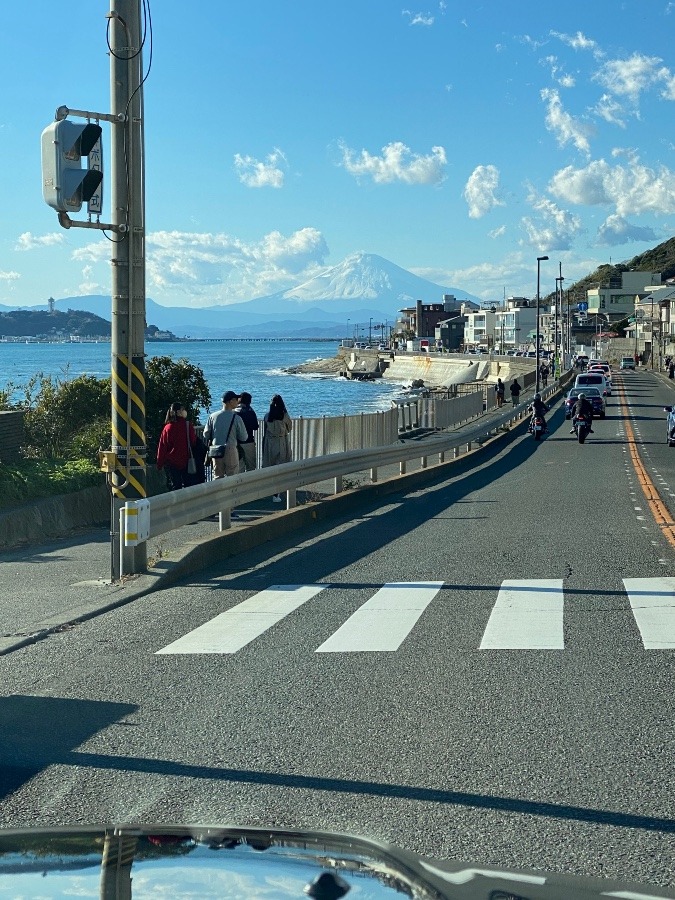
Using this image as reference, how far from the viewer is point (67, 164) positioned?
1046cm

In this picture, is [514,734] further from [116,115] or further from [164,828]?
[116,115]

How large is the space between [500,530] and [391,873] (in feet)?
40.8

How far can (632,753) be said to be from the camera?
5621 mm

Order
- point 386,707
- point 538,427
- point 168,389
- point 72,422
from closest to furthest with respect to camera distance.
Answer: point 386,707 → point 72,422 → point 168,389 → point 538,427

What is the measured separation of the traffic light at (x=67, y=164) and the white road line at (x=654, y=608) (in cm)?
609

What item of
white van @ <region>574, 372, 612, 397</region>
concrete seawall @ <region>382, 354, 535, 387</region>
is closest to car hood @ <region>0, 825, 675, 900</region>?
white van @ <region>574, 372, 612, 397</region>

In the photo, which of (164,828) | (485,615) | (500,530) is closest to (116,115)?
(485,615)

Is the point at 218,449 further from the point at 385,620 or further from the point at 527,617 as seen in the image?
the point at 527,617

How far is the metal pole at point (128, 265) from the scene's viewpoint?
11219mm

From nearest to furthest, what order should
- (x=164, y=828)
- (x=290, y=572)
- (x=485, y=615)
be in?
(x=164, y=828) < (x=485, y=615) < (x=290, y=572)

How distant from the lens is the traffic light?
1034 centimetres

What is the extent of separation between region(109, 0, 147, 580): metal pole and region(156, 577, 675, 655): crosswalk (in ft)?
6.10

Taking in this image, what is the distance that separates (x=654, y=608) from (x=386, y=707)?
3.61 metres

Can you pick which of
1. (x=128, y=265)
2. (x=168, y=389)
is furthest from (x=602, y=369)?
(x=128, y=265)
